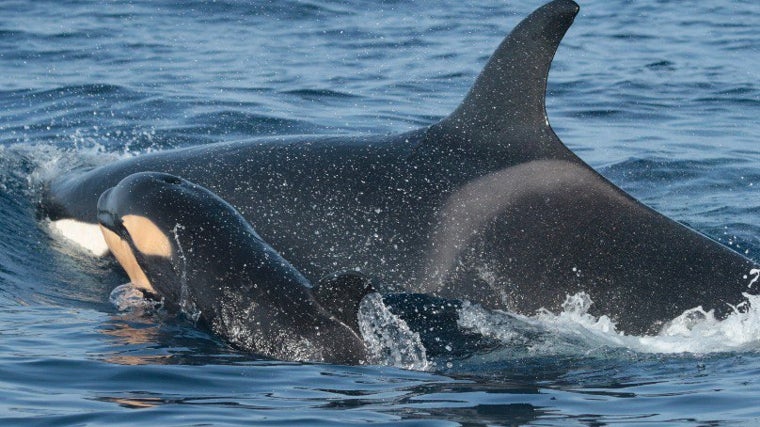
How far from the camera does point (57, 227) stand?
1187 cm

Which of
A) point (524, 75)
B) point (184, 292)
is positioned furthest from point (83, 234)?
point (524, 75)

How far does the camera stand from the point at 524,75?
941 centimetres

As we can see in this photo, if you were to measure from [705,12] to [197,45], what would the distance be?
11.8 m

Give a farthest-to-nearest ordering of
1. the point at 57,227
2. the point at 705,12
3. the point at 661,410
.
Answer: the point at 705,12, the point at 57,227, the point at 661,410

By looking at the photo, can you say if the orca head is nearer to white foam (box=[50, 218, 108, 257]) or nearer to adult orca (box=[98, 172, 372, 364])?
adult orca (box=[98, 172, 372, 364])

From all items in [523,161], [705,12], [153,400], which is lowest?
[153,400]

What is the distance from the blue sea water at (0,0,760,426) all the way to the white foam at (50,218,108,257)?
5.8 inches

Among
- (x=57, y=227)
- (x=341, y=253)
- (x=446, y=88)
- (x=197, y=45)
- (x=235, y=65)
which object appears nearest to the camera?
(x=341, y=253)

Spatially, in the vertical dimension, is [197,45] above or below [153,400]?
above

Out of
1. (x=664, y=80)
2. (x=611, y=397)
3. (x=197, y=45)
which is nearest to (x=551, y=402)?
(x=611, y=397)

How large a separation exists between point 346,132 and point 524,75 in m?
7.90

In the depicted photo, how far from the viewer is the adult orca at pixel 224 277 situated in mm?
8281

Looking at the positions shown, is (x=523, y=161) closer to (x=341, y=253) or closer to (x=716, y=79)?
(x=341, y=253)

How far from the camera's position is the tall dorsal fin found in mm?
9328
